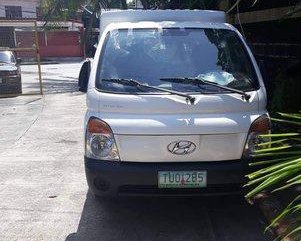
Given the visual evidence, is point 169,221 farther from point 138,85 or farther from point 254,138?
point 138,85

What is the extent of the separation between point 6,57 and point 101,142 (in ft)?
41.7

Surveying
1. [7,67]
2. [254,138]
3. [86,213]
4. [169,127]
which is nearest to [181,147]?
[169,127]

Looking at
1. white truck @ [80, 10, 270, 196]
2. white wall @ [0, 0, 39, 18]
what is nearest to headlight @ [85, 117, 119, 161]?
white truck @ [80, 10, 270, 196]

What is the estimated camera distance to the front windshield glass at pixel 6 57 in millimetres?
15542

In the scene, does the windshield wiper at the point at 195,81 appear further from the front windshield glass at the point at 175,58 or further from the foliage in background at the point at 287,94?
the foliage in background at the point at 287,94

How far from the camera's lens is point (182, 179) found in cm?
399

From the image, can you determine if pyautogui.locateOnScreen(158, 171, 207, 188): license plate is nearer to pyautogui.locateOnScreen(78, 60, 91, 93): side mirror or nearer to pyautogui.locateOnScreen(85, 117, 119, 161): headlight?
pyautogui.locateOnScreen(85, 117, 119, 161): headlight

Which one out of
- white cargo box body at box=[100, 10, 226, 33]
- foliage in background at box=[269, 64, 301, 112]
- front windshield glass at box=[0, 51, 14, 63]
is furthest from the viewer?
front windshield glass at box=[0, 51, 14, 63]

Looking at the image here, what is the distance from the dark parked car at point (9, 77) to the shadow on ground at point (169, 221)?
10718 millimetres

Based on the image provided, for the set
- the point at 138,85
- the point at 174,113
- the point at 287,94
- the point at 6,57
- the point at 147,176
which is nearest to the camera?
the point at 147,176

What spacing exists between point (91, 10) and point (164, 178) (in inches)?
652

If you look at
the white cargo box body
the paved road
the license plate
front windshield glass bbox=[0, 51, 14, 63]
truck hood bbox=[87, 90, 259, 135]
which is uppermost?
the white cargo box body

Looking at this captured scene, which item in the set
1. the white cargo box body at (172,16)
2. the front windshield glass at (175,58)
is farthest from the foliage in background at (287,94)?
the front windshield glass at (175,58)

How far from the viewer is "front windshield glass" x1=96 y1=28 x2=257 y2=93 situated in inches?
174
